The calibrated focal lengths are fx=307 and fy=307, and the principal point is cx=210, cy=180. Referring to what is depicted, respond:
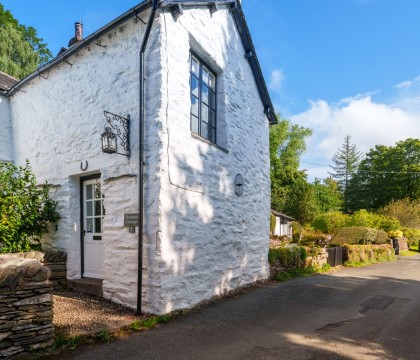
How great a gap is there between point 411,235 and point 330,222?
5859mm

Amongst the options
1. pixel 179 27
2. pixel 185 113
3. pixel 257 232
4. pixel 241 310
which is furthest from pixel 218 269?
pixel 179 27

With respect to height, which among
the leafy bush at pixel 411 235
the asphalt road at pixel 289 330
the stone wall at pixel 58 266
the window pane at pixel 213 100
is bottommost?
the leafy bush at pixel 411 235

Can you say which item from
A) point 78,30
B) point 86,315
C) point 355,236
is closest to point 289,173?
point 355,236

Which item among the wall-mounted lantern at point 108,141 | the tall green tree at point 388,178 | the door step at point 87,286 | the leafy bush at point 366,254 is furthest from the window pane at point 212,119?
the tall green tree at point 388,178

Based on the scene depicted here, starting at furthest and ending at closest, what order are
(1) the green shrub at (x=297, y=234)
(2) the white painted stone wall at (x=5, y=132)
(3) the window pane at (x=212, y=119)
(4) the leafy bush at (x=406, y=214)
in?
(4) the leafy bush at (x=406, y=214) < (1) the green shrub at (x=297, y=234) < (2) the white painted stone wall at (x=5, y=132) < (3) the window pane at (x=212, y=119)

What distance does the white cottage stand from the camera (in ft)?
18.0

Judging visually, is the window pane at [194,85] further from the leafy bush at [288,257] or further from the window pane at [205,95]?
the leafy bush at [288,257]

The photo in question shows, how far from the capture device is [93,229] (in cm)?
690

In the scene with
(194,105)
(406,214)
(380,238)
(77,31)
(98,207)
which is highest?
(77,31)

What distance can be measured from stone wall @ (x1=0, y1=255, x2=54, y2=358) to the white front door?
2774 millimetres

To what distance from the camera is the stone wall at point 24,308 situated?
11.8 ft

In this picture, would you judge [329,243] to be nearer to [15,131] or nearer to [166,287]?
[166,287]

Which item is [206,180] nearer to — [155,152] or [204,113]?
[155,152]

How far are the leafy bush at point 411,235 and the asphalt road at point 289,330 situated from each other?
1665 centimetres
